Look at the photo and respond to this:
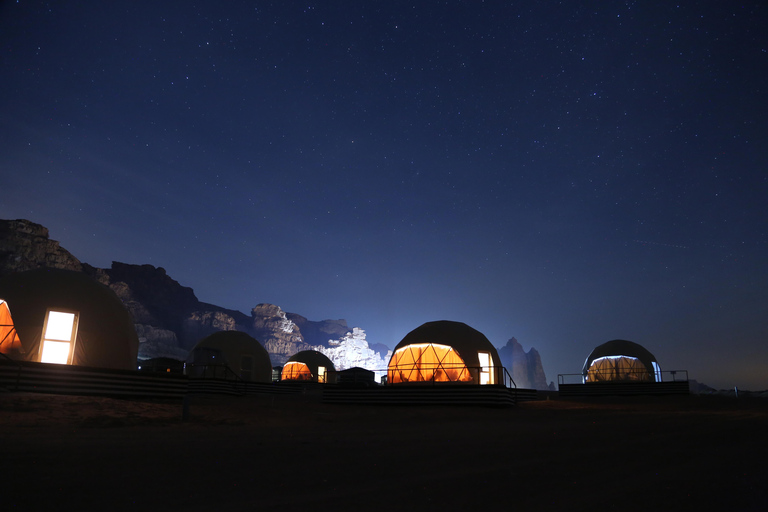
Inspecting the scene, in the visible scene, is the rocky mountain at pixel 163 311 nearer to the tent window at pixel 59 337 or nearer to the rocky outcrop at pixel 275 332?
the rocky outcrop at pixel 275 332

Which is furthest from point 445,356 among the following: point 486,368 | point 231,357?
point 231,357

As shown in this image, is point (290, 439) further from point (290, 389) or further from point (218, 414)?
point (290, 389)

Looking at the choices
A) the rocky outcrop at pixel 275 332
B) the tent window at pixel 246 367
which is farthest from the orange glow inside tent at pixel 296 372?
the rocky outcrop at pixel 275 332

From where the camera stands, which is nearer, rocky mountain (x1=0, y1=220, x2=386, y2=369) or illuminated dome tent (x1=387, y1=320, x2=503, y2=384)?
illuminated dome tent (x1=387, y1=320, x2=503, y2=384)

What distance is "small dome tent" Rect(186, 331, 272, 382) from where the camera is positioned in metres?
31.4

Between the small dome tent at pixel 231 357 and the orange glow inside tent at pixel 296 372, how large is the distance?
1465 cm

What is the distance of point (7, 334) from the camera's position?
50.2 ft

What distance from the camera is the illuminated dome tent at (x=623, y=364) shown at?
35.0 meters

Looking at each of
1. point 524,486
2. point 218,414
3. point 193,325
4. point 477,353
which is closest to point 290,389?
point 477,353

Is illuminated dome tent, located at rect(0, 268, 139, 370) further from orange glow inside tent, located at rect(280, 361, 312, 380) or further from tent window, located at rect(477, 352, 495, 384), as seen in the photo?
orange glow inside tent, located at rect(280, 361, 312, 380)

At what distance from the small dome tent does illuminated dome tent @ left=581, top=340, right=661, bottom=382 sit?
88.5 feet

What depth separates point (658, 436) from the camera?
7414mm

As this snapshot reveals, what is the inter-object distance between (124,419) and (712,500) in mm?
10608

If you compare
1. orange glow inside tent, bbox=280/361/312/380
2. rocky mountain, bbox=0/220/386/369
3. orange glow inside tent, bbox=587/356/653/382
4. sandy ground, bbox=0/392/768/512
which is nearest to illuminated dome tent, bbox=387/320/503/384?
sandy ground, bbox=0/392/768/512
